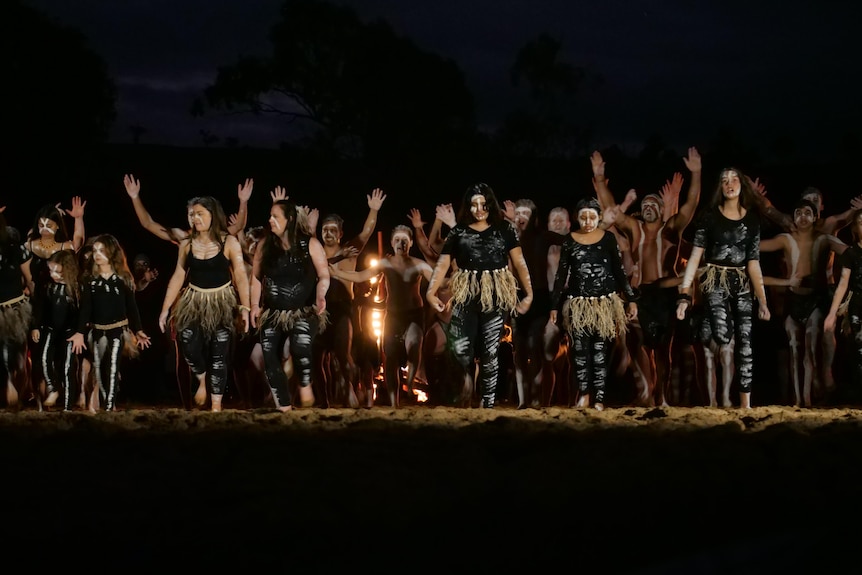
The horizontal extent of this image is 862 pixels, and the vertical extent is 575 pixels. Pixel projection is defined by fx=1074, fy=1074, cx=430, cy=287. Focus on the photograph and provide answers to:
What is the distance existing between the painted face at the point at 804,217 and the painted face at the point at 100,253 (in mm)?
6079

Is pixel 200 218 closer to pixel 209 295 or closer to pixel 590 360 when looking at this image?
pixel 209 295

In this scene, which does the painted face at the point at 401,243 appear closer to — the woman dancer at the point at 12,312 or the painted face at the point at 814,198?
the woman dancer at the point at 12,312

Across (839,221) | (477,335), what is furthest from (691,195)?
(477,335)

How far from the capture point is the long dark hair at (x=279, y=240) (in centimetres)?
873

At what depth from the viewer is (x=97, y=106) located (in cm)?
1900

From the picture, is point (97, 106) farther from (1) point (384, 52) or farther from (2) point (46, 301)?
(2) point (46, 301)

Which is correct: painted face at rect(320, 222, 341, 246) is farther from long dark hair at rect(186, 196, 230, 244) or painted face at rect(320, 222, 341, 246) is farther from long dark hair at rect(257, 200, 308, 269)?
long dark hair at rect(186, 196, 230, 244)

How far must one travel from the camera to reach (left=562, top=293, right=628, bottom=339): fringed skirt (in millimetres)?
8625

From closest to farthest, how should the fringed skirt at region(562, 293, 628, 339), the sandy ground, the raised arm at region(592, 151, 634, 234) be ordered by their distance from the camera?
1. the sandy ground
2. the fringed skirt at region(562, 293, 628, 339)
3. the raised arm at region(592, 151, 634, 234)

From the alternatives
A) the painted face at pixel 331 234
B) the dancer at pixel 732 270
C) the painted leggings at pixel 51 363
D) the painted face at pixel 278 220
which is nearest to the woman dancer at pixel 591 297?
the dancer at pixel 732 270

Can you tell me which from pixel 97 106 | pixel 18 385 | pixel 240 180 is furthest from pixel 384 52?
pixel 18 385

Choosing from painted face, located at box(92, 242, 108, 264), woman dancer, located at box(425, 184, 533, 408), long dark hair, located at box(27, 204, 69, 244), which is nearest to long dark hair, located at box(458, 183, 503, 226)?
woman dancer, located at box(425, 184, 533, 408)

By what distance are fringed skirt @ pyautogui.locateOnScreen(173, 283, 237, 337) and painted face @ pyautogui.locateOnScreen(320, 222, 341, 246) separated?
1.81 m

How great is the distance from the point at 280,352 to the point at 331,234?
1.86 metres
